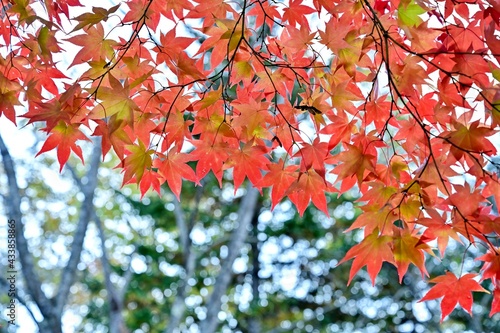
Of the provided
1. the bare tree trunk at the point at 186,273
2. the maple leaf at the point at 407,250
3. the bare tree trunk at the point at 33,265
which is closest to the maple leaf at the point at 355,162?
the maple leaf at the point at 407,250

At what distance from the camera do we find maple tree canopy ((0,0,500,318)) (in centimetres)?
82

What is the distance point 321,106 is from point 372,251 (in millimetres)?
258

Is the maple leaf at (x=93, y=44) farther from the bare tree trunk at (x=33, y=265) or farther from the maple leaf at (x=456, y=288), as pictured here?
the bare tree trunk at (x=33, y=265)

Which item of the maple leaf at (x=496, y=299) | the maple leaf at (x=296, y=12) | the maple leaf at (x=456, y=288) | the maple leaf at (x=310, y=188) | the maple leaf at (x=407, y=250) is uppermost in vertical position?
the maple leaf at (x=296, y=12)

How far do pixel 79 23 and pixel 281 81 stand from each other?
358mm

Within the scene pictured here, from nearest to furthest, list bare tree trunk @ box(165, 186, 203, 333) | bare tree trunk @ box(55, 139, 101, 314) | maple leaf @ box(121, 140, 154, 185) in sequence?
maple leaf @ box(121, 140, 154, 185) → bare tree trunk @ box(55, 139, 101, 314) → bare tree trunk @ box(165, 186, 203, 333)

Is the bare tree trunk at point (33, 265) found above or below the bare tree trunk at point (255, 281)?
below

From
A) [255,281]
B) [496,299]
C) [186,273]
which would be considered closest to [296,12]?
[496,299]

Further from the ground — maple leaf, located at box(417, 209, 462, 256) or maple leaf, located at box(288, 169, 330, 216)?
maple leaf, located at box(288, 169, 330, 216)

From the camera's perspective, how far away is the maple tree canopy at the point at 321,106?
2.69ft

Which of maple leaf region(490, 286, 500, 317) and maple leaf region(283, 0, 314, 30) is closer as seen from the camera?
maple leaf region(490, 286, 500, 317)

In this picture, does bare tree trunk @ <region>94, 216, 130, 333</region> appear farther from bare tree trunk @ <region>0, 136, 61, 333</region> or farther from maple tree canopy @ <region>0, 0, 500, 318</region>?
maple tree canopy @ <region>0, 0, 500, 318</region>

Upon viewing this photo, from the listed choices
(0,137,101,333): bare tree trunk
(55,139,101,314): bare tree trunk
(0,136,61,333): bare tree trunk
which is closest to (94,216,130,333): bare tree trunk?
(55,139,101,314): bare tree trunk

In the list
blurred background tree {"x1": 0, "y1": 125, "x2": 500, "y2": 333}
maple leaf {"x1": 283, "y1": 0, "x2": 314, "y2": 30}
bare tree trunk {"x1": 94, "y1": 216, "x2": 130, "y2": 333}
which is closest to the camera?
maple leaf {"x1": 283, "y1": 0, "x2": 314, "y2": 30}
